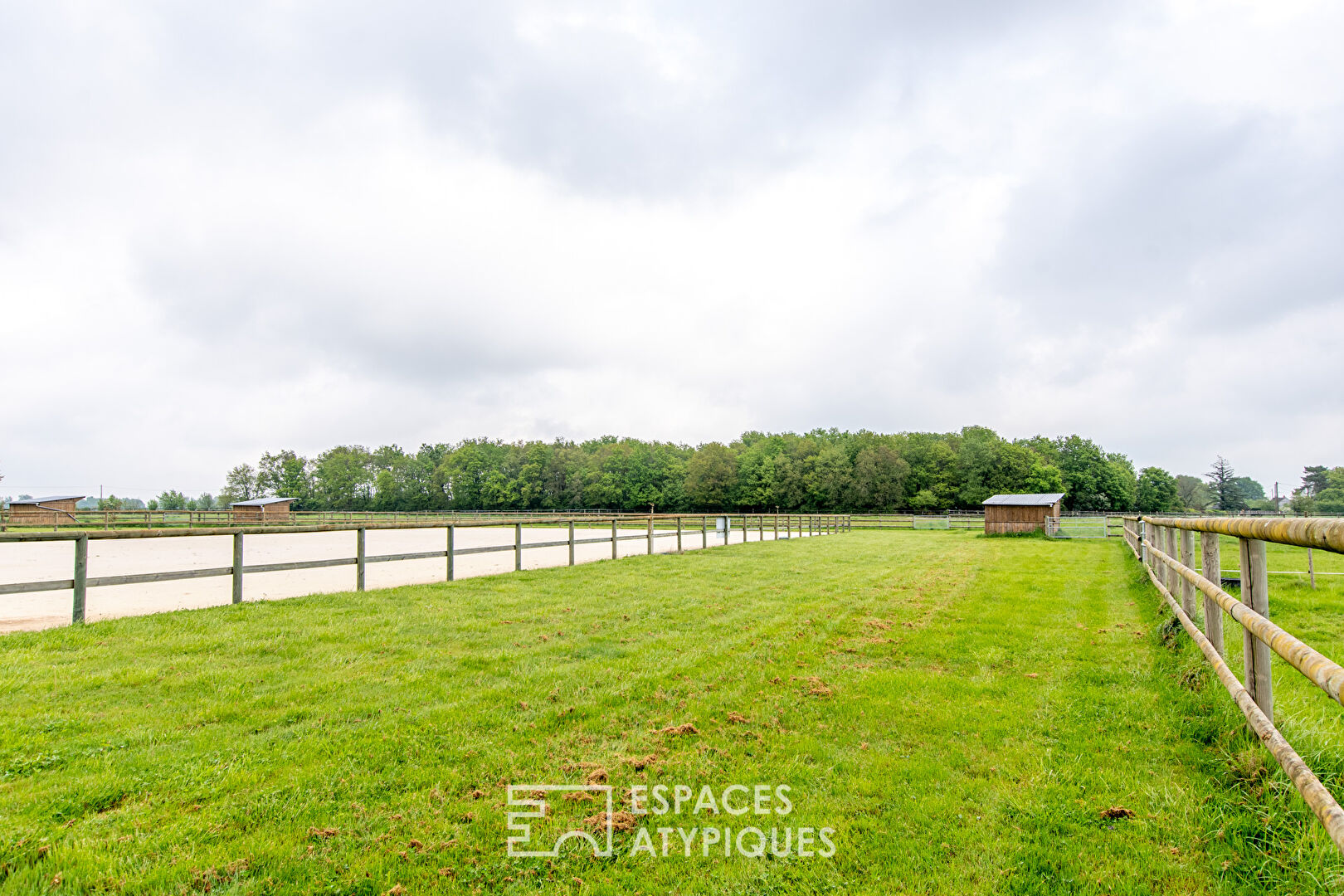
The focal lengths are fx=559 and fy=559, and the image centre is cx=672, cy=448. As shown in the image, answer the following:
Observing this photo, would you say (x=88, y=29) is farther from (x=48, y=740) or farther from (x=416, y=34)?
(x=48, y=740)

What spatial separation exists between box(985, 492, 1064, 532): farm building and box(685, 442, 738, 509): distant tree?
5310 centimetres

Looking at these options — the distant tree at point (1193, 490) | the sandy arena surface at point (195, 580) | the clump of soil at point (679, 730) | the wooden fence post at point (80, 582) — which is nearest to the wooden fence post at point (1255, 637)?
the clump of soil at point (679, 730)

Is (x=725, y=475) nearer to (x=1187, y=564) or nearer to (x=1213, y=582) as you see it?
(x=1187, y=564)

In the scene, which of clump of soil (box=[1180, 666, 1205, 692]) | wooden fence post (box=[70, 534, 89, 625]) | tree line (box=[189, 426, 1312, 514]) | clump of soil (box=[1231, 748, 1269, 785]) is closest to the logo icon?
clump of soil (box=[1231, 748, 1269, 785])

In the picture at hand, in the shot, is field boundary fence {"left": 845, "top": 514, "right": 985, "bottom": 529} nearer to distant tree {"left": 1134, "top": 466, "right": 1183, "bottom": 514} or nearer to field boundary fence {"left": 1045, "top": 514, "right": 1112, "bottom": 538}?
field boundary fence {"left": 1045, "top": 514, "right": 1112, "bottom": 538}

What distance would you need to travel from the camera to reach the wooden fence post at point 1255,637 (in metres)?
2.67

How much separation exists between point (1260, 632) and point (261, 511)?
53.3 meters

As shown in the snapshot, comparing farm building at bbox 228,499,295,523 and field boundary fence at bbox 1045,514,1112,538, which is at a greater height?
farm building at bbox 228,499,295,523

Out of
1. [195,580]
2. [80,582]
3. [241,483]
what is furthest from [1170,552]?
[241,483]

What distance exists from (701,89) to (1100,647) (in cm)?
1927

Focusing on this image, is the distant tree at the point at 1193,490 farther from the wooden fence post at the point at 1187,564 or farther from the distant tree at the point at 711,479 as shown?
the wooden fence post at the point at 1187,564

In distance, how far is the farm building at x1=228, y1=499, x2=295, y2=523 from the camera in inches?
1656

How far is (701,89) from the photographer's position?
61.1 ft

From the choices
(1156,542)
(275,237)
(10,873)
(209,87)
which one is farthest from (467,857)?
(275,237)
